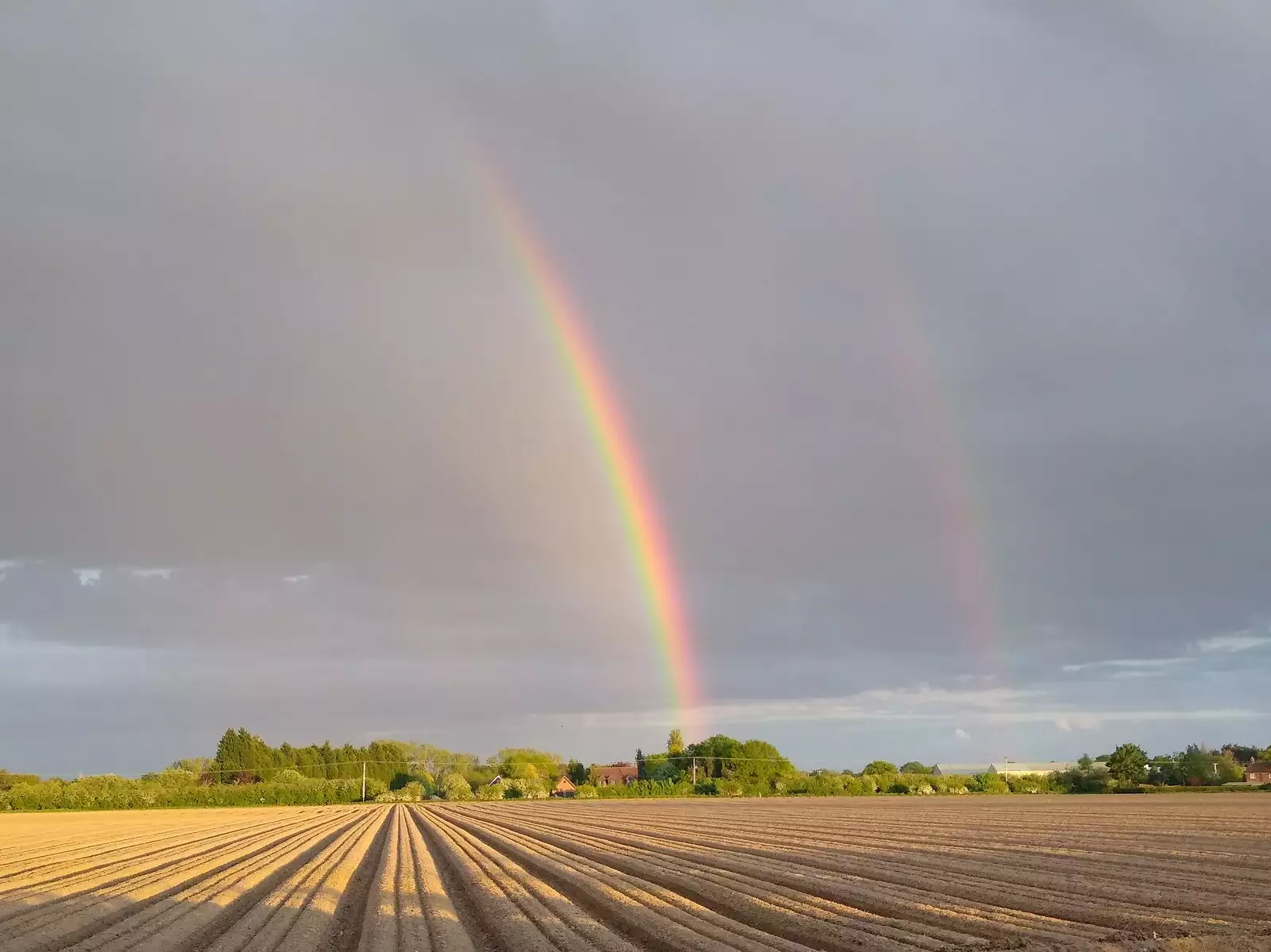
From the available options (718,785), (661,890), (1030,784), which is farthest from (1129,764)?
(661,890)

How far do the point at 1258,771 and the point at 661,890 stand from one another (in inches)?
6556

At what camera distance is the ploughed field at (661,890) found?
1847 centimetres

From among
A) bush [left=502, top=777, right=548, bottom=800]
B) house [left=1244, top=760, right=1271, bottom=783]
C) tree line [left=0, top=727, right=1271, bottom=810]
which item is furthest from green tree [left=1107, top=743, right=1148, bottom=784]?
bush [left=502, top=777, right=548, bottom=800]

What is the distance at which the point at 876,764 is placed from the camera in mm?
191625

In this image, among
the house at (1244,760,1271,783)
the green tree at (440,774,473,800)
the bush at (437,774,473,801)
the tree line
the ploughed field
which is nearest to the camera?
the ploughed field

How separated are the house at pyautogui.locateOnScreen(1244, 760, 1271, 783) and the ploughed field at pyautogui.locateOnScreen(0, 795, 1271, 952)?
118m

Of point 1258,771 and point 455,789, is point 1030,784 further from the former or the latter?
point 455,789

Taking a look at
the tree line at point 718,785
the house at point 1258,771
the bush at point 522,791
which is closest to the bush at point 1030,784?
the tree line at point 718,785

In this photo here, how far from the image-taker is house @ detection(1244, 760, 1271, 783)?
15124 cm

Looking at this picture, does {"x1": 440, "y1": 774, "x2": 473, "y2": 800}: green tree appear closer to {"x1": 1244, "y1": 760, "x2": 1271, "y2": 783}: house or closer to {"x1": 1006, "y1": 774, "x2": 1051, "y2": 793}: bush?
{"x1": 1006, "y1": 774, "x2": 1051, "y2": 793}: bush

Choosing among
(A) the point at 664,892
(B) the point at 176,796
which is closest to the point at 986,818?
(A) the point at 664,892

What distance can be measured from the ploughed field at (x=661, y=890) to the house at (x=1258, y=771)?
118257 millimetres

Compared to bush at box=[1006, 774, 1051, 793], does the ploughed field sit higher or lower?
lower

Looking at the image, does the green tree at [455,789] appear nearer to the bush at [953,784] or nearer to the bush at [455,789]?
the bush at [455,789]
